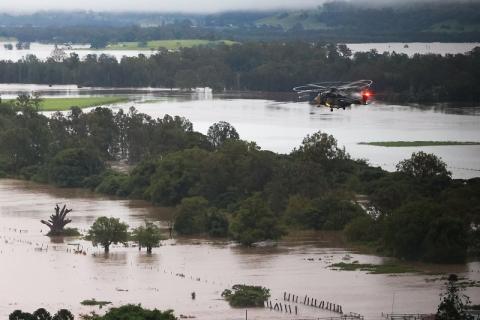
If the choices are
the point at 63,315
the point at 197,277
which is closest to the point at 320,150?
the point at 197,277

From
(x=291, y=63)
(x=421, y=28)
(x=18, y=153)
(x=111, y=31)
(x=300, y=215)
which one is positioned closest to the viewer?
(x=300, y=215)

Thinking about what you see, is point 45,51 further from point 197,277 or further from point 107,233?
point 197,277

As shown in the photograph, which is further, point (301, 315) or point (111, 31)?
point (111, 31)

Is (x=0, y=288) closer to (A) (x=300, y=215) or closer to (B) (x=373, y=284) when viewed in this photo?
(B) (x=373, y=284)

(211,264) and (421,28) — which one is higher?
(421,28)

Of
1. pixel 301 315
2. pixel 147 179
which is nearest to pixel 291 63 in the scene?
pixel 147 179

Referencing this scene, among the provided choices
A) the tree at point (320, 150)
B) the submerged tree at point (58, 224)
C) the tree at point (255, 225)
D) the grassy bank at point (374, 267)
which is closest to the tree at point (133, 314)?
the grassy bank at point (374, 267)
